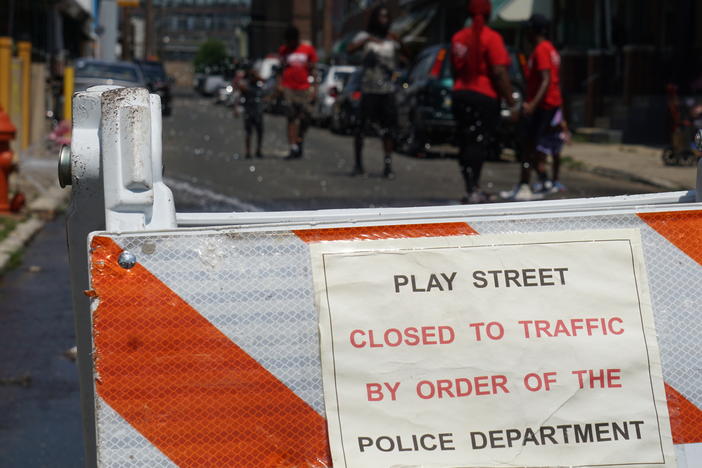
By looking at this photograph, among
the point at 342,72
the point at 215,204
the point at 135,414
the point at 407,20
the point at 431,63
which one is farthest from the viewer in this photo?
the point at 407,20

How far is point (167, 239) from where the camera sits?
7.28 feet

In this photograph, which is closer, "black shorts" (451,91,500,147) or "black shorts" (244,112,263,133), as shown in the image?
"black shorts" (451,91,500,147)

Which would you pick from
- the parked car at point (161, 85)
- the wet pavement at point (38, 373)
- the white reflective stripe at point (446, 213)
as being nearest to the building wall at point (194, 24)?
the parked car at point (161, 85)

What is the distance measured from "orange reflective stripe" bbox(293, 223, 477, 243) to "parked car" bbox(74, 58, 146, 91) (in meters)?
24.3

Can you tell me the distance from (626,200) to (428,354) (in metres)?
0.65

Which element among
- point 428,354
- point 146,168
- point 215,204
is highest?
point 146,168

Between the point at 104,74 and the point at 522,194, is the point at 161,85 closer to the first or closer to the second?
the point at 104,74

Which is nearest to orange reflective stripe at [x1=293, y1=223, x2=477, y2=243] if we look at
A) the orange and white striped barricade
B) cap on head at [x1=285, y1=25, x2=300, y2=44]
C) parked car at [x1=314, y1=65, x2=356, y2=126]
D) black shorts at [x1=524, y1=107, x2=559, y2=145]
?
the orange and white striped barricade

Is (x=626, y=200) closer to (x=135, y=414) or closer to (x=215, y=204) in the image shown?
(x=135, y=414)

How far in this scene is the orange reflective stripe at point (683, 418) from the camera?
2334 mm

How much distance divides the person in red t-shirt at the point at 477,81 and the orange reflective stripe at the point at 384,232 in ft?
26.2

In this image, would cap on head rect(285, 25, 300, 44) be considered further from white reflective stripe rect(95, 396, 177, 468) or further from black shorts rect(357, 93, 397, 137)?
white reflective stripe rect(95, 396, 177, 468)

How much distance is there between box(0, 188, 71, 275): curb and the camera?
336 inches

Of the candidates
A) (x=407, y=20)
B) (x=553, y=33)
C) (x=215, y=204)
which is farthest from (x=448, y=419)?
(x=407, y=20)
